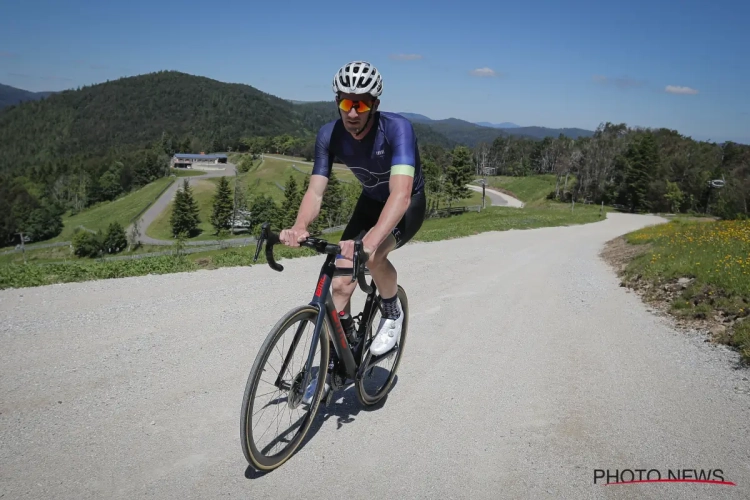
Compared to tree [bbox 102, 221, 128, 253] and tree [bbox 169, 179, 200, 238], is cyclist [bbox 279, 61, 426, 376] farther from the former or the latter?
tree [bbox 102, 221, 128, 253]

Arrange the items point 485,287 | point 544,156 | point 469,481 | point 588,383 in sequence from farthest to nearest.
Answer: point 544,156 < point 485,287 < point 588,383 < point 469,481

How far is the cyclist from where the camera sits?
370cm

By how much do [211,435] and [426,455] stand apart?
176 centimetres

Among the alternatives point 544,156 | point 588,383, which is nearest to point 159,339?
point 588,383

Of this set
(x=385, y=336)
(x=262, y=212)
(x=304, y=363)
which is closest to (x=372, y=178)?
(x=385, y=336)

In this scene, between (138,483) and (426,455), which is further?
(426,455)

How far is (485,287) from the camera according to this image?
995cm

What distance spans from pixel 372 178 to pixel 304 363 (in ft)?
5.79

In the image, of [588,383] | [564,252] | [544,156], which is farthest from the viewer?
[544,156]

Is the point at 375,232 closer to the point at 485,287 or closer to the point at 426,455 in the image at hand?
the point at 426,455

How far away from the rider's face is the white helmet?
0.06 meters

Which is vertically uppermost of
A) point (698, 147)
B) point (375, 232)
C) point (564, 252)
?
point (698, 147)

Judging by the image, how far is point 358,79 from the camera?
145 inches

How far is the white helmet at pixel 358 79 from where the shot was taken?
370cm
